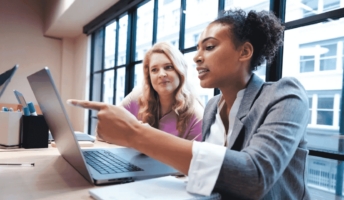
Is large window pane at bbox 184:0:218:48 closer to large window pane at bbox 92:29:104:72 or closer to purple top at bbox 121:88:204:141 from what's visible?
purple top at bbox 121:88:204:141

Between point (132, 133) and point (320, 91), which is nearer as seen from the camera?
point (132, 133)

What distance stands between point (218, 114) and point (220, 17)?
0.42 m

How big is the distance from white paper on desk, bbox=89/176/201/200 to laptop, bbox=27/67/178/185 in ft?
0.28

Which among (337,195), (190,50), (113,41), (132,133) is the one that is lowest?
(337,195)

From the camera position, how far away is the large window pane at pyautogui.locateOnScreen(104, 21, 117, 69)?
4.77m

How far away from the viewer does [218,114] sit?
3.41 ft

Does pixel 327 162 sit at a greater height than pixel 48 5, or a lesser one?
lesser

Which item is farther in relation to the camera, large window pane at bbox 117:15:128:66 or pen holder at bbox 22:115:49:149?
large window pane at bbox 117:15:128:66

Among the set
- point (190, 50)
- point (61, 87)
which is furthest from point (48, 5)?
point (190, 50)

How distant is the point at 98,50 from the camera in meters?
5.37

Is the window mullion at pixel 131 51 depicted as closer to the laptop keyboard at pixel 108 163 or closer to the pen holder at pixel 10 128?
the pen holder at pixel 10 128

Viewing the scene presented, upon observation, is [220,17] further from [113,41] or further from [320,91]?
[113,41]

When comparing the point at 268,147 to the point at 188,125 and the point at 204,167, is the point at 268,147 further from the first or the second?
the point at 188,125

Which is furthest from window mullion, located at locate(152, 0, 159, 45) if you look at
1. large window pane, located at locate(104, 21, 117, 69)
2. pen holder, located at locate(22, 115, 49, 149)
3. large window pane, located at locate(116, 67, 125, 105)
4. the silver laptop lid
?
the silver laptop lid
